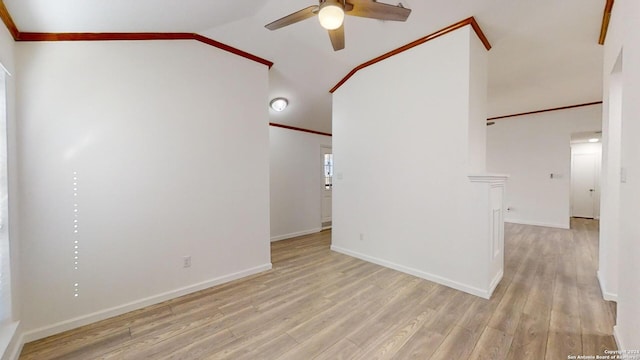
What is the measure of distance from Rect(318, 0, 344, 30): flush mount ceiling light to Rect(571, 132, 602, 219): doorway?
8.68 metres

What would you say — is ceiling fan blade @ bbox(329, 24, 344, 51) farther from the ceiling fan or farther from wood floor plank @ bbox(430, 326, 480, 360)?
wood floor plank @ bbox(430, 326, 480, 360)

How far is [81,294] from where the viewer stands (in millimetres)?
2051

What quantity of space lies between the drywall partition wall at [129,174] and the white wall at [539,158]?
6380 millimetres

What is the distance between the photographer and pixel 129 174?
225 centimetres

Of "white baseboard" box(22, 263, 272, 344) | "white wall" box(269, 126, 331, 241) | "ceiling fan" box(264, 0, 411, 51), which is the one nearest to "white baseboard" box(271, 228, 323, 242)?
"white wall" box(269, 126, 331, 241)

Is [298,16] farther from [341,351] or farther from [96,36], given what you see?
[341,351]

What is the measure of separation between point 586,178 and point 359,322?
902cm

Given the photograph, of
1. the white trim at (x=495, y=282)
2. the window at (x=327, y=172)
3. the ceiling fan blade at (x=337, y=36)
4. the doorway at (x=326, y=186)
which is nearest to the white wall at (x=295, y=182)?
the doorway at (x=326, y=186)

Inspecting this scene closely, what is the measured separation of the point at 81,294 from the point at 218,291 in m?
Result: 1.10

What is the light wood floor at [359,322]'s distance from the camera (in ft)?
5.60

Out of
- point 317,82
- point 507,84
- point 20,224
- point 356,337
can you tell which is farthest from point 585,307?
point 20,224

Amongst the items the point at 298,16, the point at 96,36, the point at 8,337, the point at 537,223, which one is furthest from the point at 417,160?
the point at 537,223

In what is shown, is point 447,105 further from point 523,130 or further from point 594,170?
point 594,170

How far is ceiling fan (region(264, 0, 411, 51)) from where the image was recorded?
63.5 inches
